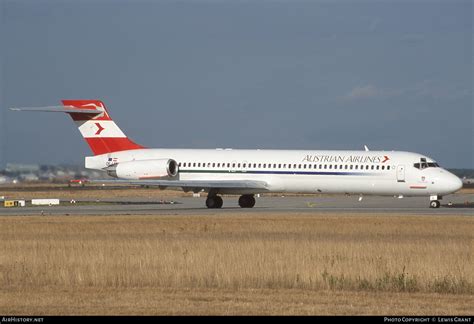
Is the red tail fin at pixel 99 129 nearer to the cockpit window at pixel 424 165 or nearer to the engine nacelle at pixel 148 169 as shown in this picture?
the engine nacelle at pixel 148 169

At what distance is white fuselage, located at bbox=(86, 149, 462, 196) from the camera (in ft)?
161

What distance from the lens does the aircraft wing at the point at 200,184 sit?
5056 cm

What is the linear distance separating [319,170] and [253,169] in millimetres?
3850

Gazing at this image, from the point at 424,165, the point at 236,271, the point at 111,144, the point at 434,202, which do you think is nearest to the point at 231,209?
the point at 111,144

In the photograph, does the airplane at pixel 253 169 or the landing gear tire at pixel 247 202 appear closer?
the airplane at pixel 253 169

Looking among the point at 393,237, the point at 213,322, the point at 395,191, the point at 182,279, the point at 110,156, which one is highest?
the point at 110,156

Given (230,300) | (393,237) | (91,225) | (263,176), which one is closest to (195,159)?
(263,176)

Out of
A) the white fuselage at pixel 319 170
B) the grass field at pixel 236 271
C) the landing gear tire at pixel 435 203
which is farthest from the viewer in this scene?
the landing gear tire at pixel 435 203

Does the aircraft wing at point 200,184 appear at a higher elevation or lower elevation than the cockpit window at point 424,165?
lower

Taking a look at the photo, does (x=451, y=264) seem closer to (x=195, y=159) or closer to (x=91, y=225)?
(x=91, y=225)

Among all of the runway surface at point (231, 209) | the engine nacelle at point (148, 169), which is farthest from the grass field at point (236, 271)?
the engine nacelle at point (148, 169)

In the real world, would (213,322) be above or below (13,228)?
below

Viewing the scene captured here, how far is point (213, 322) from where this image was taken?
46.1 ft

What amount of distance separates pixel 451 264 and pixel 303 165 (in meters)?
30.1
